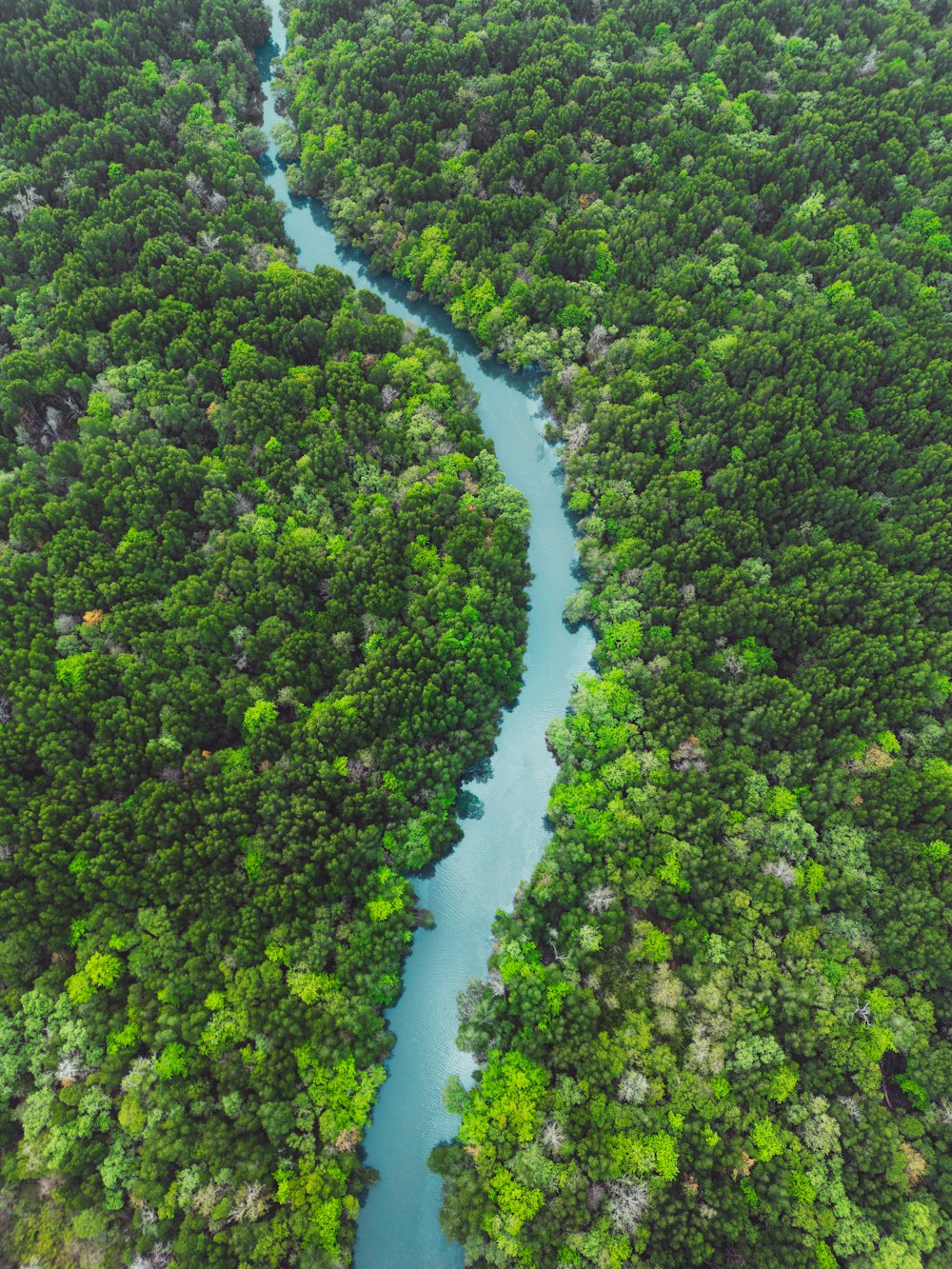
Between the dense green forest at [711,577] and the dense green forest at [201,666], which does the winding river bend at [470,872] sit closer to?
the dense green forest at [201,666]

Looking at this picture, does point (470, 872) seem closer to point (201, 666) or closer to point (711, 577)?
point (201, 666)

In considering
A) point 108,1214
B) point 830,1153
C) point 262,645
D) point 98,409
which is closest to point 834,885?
point 830,1153

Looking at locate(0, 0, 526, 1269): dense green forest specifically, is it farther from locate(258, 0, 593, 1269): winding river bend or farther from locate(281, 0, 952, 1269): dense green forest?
locate(281, 0, 952, 1269): dense green forest

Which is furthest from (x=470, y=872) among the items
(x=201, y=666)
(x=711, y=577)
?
(x=711, y=577)

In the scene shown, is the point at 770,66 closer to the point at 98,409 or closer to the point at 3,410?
the point at 98,409

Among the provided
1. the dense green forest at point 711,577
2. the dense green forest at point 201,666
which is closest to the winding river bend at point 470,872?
the dense green forest at point 201,666

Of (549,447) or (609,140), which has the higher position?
(609,140)
